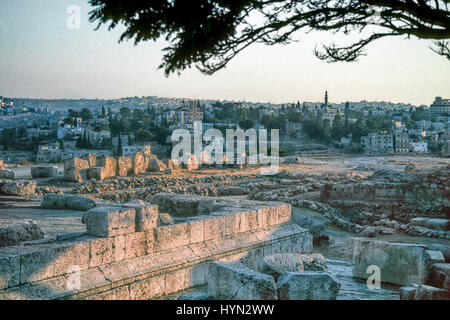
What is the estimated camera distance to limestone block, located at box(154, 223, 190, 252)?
646 cm

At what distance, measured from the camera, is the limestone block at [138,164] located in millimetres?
23328

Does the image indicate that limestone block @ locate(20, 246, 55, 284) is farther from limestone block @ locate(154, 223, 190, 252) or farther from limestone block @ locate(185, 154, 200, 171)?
limestone block @ locate(185, 154, 200, 171)

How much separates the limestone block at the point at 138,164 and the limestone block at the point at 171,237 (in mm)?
16799

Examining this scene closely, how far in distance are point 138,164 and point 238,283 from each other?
19.1m

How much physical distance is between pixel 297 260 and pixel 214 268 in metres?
1.68

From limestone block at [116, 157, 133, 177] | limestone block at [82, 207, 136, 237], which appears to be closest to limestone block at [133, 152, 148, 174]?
limestone block at [116, 157, 133, 177]

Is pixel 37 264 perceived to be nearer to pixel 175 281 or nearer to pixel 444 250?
pixel 175 281

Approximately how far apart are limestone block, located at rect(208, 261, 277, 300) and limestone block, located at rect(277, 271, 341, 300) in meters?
0.42

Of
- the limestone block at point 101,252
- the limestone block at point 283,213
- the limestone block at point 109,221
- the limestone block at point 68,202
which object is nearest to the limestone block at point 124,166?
the limestone block at point 68,202

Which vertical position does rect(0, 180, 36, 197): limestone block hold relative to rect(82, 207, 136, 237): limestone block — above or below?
below

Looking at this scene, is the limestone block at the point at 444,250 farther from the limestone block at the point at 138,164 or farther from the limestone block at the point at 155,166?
the limestone block at the point at 155,166

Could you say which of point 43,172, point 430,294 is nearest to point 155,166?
point 43,172
